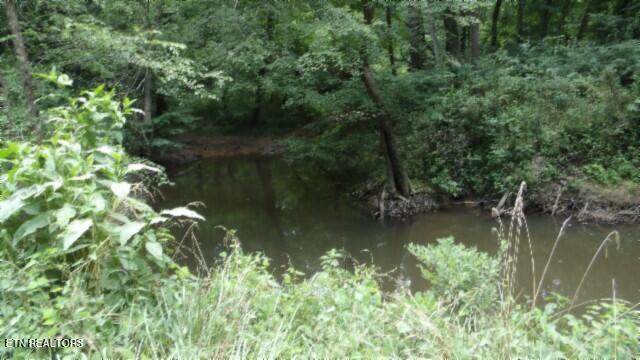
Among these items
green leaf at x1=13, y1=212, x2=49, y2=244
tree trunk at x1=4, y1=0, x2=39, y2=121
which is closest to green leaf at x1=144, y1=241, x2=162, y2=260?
green leaf at x1=13, y1=212, x2=49, y2=244

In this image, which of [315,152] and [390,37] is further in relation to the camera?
[315,152]

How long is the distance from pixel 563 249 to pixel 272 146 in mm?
13316

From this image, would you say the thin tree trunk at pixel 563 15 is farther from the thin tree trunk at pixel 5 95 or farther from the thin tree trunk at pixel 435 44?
the thin tree trunk at pixel 5 95

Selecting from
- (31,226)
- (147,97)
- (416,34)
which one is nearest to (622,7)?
(416,34)

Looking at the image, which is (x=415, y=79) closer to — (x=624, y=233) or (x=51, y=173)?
(x=624, y=233)

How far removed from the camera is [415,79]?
37.0 ft

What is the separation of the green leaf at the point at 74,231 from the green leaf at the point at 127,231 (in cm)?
→ 15

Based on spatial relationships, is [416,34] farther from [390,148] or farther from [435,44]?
[390,148]

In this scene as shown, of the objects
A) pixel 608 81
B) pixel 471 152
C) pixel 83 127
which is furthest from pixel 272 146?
pixel 83 127

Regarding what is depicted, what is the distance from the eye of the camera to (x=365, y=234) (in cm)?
912

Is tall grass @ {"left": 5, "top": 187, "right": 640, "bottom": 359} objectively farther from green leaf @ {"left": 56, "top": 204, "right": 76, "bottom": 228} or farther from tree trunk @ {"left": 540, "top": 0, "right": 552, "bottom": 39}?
tree trunk @ {"left": 540, "top": 0, "right": 552, "bottom": 39}

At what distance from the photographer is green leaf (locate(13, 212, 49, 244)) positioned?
242cm

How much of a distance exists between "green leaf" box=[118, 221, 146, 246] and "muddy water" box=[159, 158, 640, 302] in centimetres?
449

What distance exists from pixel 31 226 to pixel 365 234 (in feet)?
23.4
